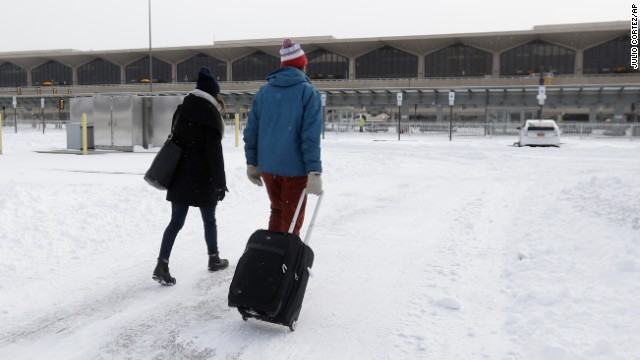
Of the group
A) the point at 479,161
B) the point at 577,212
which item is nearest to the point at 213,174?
the point at 577,212

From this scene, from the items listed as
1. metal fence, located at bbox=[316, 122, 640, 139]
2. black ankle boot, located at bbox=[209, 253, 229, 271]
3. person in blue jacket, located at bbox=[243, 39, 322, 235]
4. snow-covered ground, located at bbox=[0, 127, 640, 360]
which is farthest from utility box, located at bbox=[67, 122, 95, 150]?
metal fence, located at bbox=[316, 122, 640, 139]

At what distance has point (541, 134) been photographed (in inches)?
909

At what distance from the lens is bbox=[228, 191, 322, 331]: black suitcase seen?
331cm

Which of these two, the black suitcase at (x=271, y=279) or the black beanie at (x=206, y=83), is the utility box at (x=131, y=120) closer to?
the black beanie at (x=206, y=83)

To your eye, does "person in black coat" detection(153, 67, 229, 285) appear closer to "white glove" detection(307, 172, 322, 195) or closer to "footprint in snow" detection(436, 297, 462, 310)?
"white glove" detection(307, 172, 322, 195)

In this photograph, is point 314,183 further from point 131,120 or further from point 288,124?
point 131,120

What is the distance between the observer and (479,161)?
672 inches

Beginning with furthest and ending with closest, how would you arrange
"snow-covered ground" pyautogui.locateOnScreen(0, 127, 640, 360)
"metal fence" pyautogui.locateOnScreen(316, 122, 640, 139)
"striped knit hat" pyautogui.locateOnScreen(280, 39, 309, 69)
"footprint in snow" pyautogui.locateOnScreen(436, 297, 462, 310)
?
1. "metal fence" pyautogui.locateOnScreen(316, 122, 640, 139)
2. "footprint in snow" pyautogui.locateOnScreen(436, 297, 462, 310)
3. "striped knit hat" pyautogui.locateOnScreen(280, 39, 309, 69)
4. "snow-covered ground" pyautogui.locateOnScreen(0, 127, 640, 360)

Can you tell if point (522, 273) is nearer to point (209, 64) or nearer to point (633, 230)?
point (633, 230)

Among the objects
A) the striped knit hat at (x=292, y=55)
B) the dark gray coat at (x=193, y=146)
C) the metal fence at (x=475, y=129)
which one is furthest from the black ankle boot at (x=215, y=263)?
the metal fence at (x=475, y=129)

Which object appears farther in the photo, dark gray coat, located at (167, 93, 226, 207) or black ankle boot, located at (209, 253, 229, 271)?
black ankle boot, located at (209, 253, 229, 271)

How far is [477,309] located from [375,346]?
1.04m

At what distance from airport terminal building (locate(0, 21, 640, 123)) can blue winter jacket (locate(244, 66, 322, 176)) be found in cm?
3272

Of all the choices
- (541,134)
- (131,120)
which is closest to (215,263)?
(131,120)
